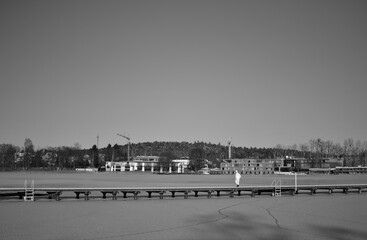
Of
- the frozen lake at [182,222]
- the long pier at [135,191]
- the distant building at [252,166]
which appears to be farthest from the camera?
the distant building at [252,166]

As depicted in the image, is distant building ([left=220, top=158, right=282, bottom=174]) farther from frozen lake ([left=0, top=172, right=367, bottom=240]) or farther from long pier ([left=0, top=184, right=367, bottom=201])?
frozen lake ([left=0, top=172, right=367, bottom=240])

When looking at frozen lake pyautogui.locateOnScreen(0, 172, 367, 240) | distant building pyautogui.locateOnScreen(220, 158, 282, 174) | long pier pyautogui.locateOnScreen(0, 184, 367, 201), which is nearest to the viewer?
frozen lake pyautogui.locateOnScreen(0, 172, 367, 240)

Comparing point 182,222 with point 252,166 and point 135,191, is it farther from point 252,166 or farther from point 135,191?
point 252,166

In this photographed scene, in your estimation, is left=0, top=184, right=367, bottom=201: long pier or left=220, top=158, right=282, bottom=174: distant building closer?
left=0, top=184, right=367, bottom=201: long pier

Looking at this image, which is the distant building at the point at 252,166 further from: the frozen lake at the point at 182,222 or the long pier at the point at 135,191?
the frozen lake at the point at 182,222

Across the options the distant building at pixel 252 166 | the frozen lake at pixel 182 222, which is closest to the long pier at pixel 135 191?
the frozen lake at pixel 182 222

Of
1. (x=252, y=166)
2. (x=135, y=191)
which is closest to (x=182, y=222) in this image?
(x=135, y=191)

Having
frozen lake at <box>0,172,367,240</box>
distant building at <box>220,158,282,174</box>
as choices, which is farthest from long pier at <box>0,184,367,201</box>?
distant building at <box>220,158,282,174</box>

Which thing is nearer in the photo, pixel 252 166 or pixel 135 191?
pixel 135 191

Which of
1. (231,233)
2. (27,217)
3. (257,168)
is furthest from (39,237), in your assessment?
(257,168)

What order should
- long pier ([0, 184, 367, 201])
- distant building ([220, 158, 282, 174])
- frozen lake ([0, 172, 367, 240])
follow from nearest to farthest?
frozen lake ([0, 172, 367, 240]), long pier ([0, 184, 367, 201]), distant building ([220, 158, 282, 174])

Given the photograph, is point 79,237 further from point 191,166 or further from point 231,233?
point 191,166

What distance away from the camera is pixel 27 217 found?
1986 centimetres

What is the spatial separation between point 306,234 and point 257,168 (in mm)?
168650
